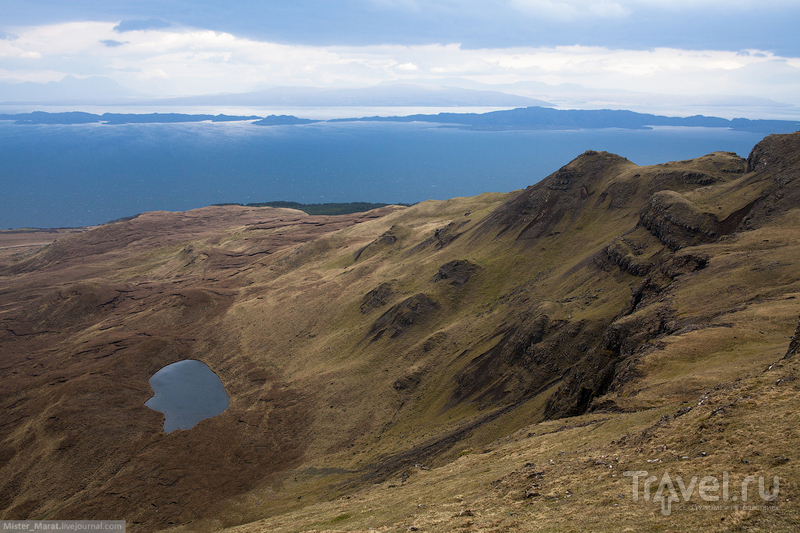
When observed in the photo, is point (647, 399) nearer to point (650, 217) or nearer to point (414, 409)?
point (414, 409)

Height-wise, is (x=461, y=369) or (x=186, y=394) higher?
(x=461, y=369)

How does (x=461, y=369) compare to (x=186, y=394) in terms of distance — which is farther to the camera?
(x=186, y=394)

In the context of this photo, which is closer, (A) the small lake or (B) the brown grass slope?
(B) the brown grass slope

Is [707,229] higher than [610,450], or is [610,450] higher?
[707,229]

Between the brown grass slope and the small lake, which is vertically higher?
the brown grass slope

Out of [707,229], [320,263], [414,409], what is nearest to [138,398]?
[414,409]
